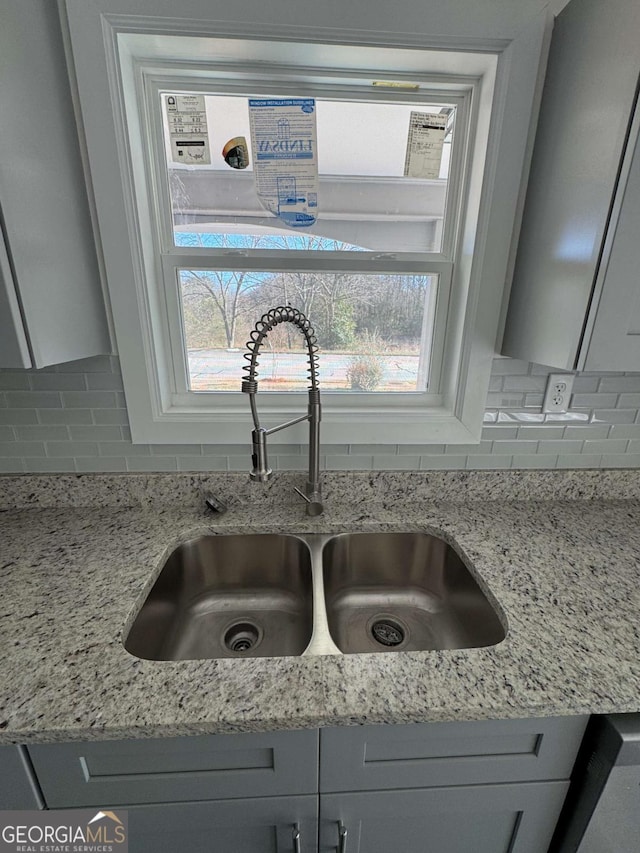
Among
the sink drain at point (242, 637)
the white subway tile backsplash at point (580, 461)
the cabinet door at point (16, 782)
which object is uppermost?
the white subway tile backsplash at point (580, 461)

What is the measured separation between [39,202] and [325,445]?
89 centimetres

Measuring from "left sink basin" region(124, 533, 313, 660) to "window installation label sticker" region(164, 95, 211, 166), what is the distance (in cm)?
104

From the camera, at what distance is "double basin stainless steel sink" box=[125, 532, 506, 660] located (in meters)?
0.99

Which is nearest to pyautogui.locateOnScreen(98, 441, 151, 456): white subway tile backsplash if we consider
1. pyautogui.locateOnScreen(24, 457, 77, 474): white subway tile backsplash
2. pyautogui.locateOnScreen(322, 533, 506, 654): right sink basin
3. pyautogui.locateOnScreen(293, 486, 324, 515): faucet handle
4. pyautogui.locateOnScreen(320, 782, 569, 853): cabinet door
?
pyautogui.locateOnScreen(24, 457, 77, 474): white subway tile backsplash

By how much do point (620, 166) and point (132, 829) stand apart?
5.17ft

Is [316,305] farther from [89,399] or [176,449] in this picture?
[89,399]

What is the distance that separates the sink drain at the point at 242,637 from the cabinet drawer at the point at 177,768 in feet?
1.02

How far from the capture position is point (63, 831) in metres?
0.69

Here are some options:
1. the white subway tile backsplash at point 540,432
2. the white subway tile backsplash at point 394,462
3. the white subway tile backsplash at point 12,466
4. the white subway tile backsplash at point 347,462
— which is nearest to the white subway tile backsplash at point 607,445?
the white subway tile backsplash at point 540,432

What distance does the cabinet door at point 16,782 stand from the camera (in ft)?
2.08

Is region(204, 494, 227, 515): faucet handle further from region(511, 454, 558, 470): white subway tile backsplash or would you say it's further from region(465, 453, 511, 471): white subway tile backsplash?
region(511, 454, 558, 470): white subway tile backsplash

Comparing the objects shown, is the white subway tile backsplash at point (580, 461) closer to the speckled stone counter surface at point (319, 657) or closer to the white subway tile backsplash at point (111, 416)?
the speckled stone counter surface at point (319, 657)

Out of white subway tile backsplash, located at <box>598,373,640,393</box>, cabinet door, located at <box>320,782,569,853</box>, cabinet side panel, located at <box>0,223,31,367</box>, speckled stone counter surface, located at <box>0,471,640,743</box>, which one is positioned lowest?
cabinet door, located at <box>320,782,569,853</box>

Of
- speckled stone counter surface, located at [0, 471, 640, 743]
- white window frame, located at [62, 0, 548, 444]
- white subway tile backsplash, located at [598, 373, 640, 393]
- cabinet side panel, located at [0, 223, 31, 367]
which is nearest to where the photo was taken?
speckled stone counter surface, located at [0, 471, 640, 743]
